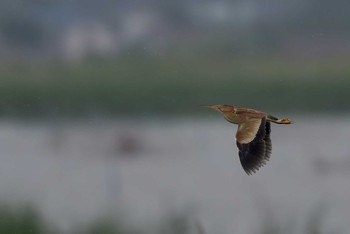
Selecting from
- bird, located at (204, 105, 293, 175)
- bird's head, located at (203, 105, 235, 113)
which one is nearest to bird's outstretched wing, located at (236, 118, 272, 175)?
bird, located at (204, 105, 293, 175)

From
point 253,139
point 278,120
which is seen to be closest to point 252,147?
point 253,139

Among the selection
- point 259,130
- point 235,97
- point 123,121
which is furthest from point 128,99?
point 259,130

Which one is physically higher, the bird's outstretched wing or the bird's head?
the bird's head

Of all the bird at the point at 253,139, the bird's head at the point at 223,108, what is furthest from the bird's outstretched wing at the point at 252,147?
the bird's head at the point at 223,108

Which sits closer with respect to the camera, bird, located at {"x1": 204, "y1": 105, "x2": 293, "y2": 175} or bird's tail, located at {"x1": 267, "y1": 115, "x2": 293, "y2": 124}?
bird, located at {"x1": 204, "y1": 105, "x2": 293, "y2": 175}

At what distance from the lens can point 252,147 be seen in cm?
341

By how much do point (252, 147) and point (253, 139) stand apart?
0.9 inches

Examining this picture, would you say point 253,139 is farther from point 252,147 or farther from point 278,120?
point 278,120

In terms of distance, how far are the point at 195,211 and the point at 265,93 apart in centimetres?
42

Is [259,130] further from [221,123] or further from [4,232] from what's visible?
[4,232]

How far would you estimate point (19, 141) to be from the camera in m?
3.89

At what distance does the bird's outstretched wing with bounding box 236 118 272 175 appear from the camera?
3.40 m

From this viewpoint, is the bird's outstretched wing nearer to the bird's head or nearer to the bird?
the bird

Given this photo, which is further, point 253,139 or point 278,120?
point 278,120
